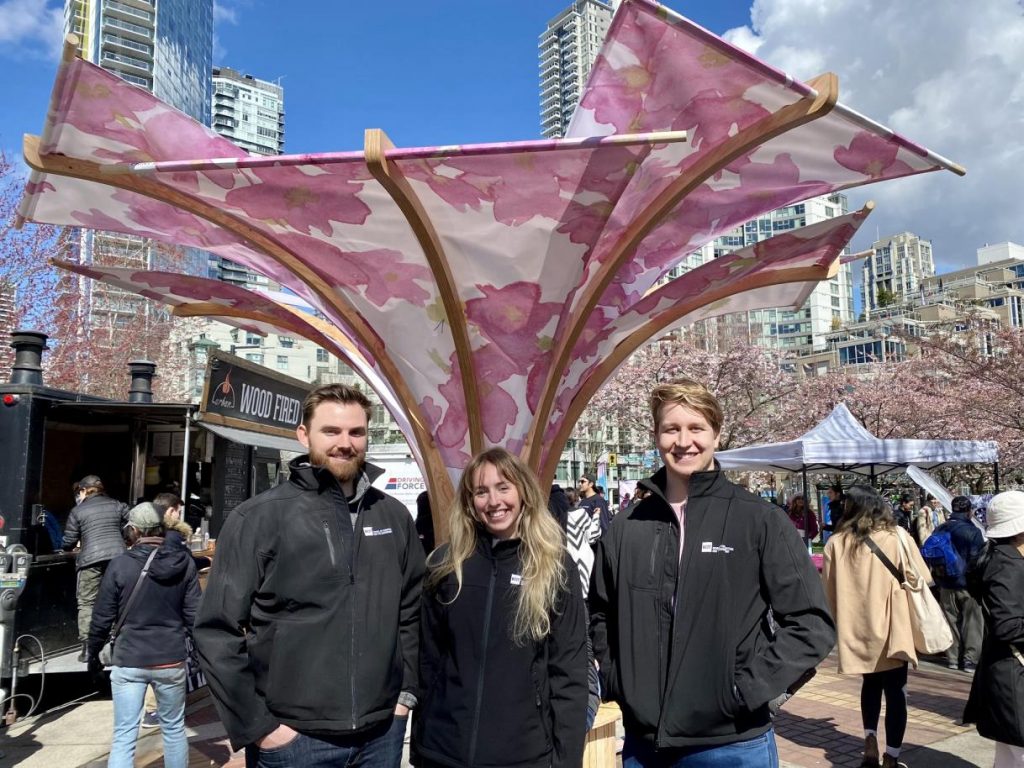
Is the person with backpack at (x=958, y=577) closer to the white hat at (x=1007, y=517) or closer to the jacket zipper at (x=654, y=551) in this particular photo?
the white hat at (x=1007, y=517)

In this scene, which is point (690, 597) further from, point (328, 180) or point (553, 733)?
point (328, 180)

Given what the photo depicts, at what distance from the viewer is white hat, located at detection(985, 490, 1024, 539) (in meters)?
3.82

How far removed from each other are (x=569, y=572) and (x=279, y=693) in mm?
1016

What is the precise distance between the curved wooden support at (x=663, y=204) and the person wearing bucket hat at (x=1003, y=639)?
7.12ft

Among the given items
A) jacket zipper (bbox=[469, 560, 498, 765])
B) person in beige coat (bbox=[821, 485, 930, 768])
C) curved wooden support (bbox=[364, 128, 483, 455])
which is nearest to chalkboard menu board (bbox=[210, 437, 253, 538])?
curved wooden support (bbox=[364, 128, 483, 455])

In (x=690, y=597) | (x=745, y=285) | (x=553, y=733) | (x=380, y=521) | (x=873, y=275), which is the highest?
(x=873, y=275)

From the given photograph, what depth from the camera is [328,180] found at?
12.3 feet

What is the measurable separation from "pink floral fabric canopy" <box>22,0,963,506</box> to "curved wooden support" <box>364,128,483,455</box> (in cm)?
1

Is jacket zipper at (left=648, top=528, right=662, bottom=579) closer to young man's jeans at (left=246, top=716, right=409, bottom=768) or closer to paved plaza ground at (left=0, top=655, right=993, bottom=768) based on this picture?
young man's jeans at (left=246, top=716, right=409, bottom=768)

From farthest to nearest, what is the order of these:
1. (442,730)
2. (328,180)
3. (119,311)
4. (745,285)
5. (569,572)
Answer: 1. (119,311)
2. (745,285)
3. (328,180)
4. (569,572)
5. (442,730)

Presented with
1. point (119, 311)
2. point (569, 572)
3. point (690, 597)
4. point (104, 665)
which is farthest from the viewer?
point (119, 311)

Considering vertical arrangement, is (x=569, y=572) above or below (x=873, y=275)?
below

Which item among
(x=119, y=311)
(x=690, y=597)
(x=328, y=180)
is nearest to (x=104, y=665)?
(x=328, y=180)

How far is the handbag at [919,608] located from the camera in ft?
15.6
